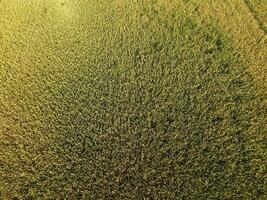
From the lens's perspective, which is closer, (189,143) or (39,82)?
(189,143)

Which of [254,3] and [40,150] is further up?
[254,3]

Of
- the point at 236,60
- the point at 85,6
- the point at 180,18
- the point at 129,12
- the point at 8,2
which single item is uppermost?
the point at 8,2

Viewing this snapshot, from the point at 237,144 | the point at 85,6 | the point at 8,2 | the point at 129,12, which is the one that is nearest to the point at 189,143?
the point at 237,144

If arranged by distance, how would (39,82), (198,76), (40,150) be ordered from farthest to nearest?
(39,82), (198,76), (40,150)

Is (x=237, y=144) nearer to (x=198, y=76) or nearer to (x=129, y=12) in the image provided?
(x=198, y=76)

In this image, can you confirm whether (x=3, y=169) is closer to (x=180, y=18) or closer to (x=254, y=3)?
(x=180, y=18)

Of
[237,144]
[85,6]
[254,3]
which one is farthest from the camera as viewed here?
[85,6]

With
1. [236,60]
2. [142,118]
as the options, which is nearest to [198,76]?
[236,60]
